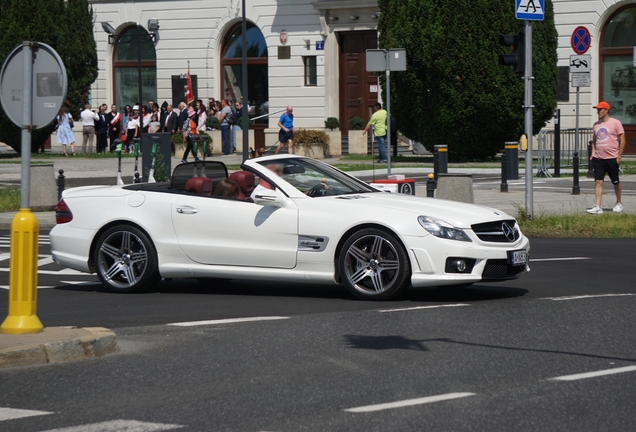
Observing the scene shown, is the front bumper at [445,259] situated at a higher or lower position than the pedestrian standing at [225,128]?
lower

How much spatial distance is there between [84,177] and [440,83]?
1058cm

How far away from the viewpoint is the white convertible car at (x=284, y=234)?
10.3 metres

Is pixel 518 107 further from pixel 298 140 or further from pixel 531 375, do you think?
pixel 531 375

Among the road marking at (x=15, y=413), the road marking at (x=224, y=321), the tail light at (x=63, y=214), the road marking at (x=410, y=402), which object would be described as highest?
the tail light at (x=63, y=214)

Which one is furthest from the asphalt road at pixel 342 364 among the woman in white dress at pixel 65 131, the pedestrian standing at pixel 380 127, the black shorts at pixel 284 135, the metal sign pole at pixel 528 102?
the woman in white dress at pixel 65 131

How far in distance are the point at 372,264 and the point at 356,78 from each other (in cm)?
3454

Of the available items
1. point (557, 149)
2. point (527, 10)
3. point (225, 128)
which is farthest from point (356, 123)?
point (527, 10)

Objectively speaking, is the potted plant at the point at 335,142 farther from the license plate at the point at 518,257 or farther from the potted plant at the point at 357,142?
the license plate at the point at 518,257

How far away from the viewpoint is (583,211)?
1959 cm

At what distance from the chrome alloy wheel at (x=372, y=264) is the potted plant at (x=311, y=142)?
28.9 metres

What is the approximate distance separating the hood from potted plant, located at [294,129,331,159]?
2844cm

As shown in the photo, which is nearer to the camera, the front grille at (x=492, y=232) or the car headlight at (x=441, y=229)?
the car headlight at (x=441, y=229)

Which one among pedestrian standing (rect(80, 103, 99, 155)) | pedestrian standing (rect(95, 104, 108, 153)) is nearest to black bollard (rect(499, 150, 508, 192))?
pedestrian standing (rect(80, 103, 99, 155))

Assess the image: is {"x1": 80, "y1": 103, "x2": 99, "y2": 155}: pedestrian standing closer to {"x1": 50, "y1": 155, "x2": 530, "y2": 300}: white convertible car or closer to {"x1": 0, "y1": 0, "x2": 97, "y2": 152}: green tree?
{"x1": 0, "y1": 0, "x2": 97, "y2": 152}: green tree
